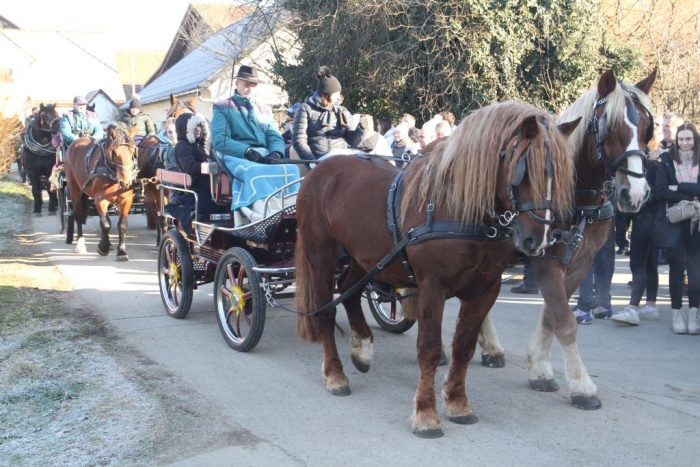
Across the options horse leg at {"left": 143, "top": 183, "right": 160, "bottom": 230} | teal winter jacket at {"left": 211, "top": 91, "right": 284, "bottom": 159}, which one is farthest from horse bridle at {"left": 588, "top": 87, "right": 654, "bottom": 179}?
horse leg at {"left": 143, "top": 183, "right": 160, "bottom": 230}

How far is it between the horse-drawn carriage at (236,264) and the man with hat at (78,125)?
5833 millimetres

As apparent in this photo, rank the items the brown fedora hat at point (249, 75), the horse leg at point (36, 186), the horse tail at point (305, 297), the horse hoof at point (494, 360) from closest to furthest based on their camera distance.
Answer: the horse tail at point (305, 297) < the horse hoof at point (494, 360) < the brown fedora hat at point (249, 75) < the horse leg at point (36, 186)

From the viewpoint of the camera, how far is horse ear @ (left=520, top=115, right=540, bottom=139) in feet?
12.5

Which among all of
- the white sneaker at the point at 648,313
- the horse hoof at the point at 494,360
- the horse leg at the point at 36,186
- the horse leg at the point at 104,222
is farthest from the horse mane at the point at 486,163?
the horse leg at the point at 36,186

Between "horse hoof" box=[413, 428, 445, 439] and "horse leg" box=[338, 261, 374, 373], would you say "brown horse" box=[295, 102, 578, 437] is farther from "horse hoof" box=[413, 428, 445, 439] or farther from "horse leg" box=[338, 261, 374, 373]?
"horse leg" box=[338, 261, 374, 373]

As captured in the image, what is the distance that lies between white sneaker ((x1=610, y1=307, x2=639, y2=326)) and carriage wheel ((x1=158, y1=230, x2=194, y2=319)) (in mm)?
4246

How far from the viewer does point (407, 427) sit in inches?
177

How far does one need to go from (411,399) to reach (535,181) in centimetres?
200

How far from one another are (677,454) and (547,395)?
1.15 m

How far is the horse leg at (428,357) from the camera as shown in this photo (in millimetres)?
4266

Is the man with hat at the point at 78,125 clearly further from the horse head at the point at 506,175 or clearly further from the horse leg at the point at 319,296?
the horse head at the point at 506,175

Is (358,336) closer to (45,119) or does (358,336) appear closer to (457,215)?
(457,215)

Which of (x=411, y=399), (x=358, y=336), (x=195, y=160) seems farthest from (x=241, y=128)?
(x=411, y=399)

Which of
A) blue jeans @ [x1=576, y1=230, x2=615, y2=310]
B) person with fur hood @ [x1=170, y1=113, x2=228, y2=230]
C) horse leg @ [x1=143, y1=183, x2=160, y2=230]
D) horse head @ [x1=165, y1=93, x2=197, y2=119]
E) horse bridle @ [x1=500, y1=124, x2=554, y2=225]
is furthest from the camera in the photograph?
horse leg @ [x1=143, y1=183, x2=160, y2=230]
